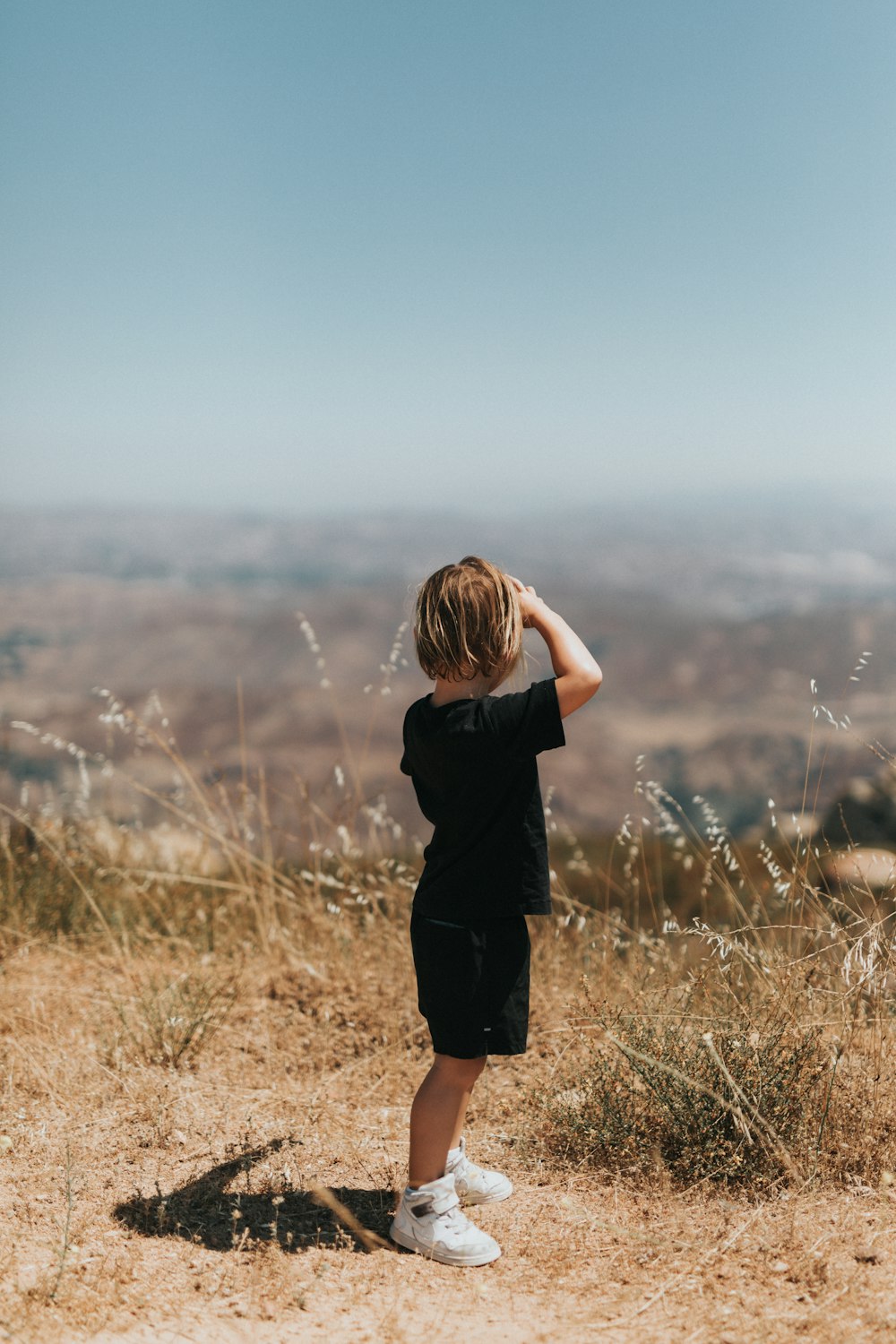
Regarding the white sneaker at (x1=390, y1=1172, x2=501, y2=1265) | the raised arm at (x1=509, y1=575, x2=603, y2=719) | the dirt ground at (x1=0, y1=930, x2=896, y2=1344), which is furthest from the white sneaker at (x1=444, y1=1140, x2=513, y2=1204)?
the raised arm at (x1=509, y1=575, x2=603, y2=719)

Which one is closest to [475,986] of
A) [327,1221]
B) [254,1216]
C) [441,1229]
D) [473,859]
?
[473,859]

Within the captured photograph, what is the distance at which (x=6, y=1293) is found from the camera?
2.10m

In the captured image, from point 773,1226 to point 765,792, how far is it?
118 cm

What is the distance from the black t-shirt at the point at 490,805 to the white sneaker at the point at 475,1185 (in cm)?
66

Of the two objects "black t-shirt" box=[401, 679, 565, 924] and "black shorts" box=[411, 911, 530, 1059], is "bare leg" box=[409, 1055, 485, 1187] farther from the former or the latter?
"black t-shirt" box=[401, 679, 565, 924]

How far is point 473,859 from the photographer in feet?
7.62

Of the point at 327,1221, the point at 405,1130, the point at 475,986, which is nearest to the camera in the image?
the point at 475,986

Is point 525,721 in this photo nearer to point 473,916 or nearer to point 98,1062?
point 473,916

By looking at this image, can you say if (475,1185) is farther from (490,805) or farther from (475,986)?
(490,805)

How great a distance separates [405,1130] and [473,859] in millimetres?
1114

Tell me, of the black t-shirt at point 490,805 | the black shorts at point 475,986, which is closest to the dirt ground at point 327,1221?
the black shorts at point 475,986

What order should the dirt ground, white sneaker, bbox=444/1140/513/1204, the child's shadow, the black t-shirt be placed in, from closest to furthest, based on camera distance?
the dirt ground
the black t-shirt
the child's shadow
white sneaker, bbox=444/1140/513/1204

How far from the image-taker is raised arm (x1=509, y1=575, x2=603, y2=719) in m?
2.26

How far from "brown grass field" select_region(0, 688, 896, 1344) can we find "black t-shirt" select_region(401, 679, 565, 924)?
480 millimetres
